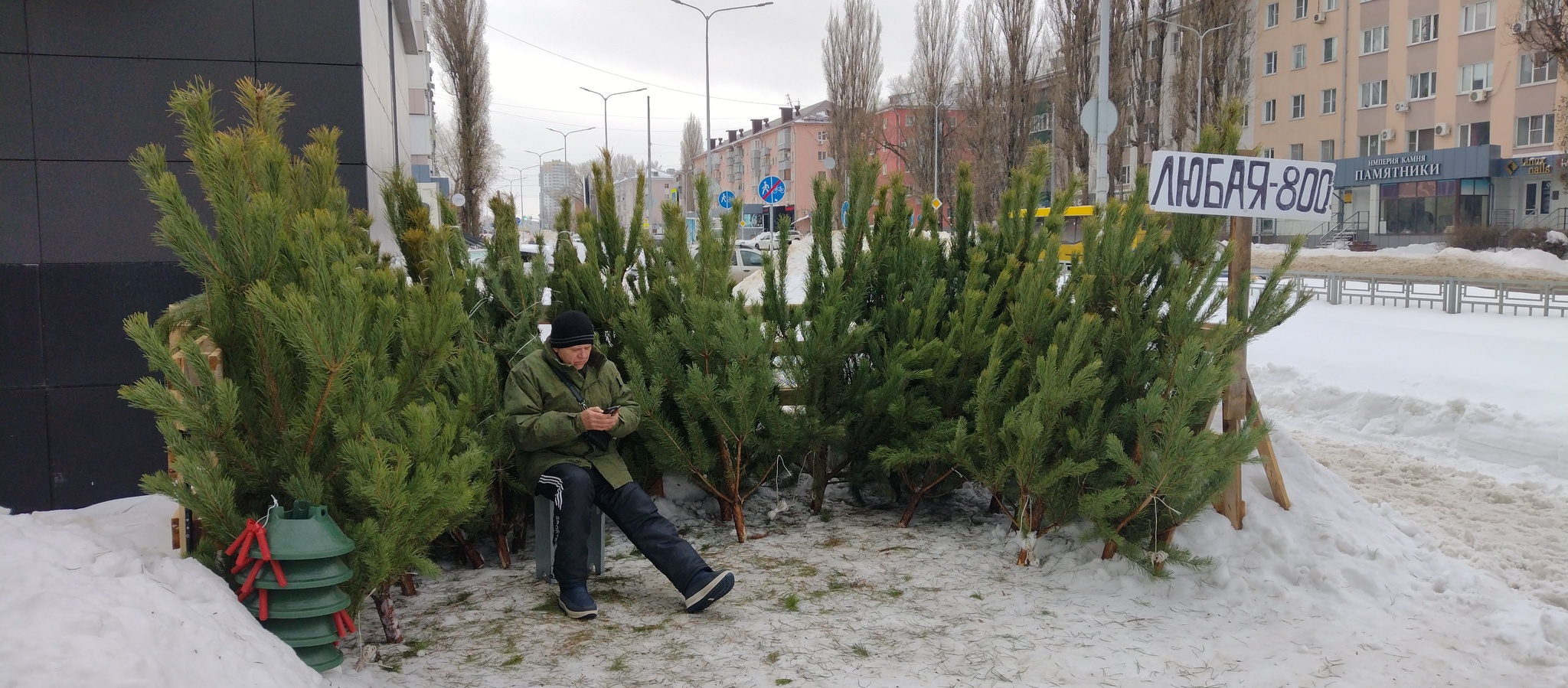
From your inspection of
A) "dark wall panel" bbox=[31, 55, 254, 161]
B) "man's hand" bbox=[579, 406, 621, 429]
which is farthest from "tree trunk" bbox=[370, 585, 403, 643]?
"dark wall panel" bbox=[31, 55, 254, 161]

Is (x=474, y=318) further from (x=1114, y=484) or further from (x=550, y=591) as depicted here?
(x=1114, y=484)

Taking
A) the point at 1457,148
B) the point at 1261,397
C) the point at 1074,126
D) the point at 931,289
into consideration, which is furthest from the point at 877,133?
the point at 931,289

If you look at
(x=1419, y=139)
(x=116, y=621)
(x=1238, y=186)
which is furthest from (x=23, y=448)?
(x=1419, y=139)

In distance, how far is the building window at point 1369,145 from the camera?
139 ft

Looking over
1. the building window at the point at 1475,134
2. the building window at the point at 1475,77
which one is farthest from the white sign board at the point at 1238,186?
the building window at the point at 1475,77

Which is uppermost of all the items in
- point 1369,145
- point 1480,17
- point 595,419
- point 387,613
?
point 1480,17

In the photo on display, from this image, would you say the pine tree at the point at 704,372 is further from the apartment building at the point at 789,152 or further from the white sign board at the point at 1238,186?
the apartment building at the point at 789,152

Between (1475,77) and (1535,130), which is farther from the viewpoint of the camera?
(1475,77)

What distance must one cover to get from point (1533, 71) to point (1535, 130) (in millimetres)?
2076

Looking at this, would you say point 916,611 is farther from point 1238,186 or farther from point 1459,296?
point 1459,296

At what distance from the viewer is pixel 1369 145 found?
4269cm

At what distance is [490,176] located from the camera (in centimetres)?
4019

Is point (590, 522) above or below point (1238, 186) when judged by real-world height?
below

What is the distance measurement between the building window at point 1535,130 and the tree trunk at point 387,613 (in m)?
43.0
